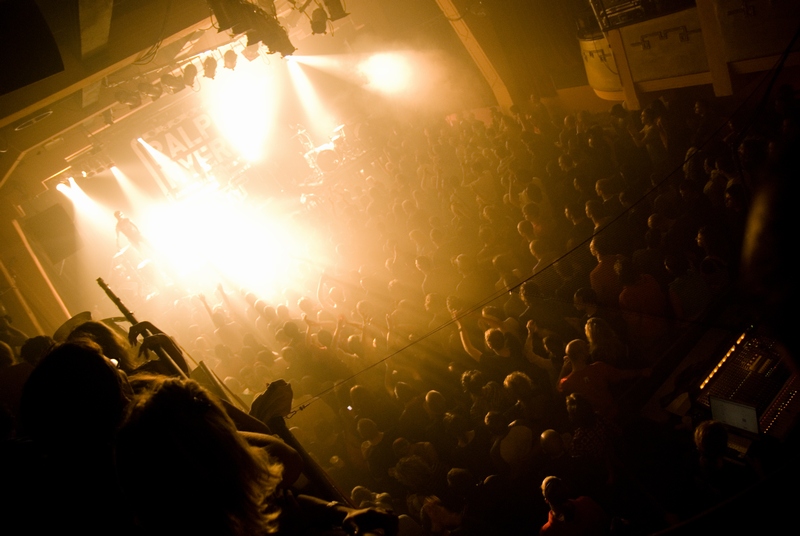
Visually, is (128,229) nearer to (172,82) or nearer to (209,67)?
(172,82)

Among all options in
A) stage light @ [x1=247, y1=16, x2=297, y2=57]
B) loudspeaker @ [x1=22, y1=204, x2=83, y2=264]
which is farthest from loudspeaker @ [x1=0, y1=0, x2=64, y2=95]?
loudspeaker @ [x1=22, y1=204, x2=83, y2=264]

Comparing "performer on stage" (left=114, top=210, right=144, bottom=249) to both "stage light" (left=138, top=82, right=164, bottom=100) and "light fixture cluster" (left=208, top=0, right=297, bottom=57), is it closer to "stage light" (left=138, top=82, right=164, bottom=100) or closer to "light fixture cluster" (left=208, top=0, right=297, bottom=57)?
"stage light" (left=138, top=82, right=164, bottom=100)

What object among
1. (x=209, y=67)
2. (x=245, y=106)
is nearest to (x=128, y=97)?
(x=209, y=67)

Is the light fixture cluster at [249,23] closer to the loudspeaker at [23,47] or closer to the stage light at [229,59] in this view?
the loudspeaker at [23,47]

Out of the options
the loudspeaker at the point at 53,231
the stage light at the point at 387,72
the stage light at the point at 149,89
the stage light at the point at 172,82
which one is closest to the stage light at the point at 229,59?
the stage light at the point at 172,82

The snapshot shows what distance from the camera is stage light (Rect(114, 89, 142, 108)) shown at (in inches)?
380

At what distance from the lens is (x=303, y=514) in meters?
1.73

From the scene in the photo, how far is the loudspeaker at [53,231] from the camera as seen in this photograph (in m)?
9.32

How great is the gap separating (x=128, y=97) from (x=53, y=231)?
3.04 metres

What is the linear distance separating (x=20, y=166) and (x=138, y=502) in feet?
39.9

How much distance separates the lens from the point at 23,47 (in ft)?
12.1

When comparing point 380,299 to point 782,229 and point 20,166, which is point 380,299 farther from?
point 20,166

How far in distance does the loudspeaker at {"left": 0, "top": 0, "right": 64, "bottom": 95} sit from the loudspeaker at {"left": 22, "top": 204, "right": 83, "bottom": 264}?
22.4 feet

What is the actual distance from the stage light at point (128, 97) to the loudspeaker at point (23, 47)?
21.8ft
